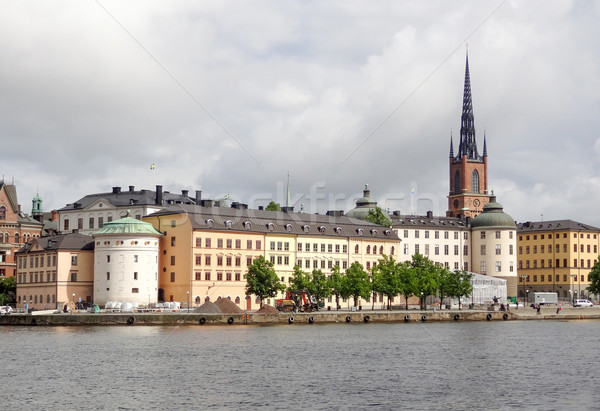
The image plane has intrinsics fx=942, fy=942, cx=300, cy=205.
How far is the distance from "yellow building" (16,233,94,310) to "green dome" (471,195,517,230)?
79.5 meters

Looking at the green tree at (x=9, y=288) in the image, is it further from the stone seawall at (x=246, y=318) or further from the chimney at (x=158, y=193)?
the stone seawall at (x=246, y=318)

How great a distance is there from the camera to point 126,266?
417 ft

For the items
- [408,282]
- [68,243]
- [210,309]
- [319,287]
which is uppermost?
[68,243]

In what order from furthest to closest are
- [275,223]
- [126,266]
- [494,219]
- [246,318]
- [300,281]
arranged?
[494,219]
[275,223]
[300,281]
[126,266]
[246,318]

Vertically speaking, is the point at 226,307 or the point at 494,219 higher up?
the point at 494,219

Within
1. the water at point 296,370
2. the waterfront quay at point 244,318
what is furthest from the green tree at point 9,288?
the water at point 296,370

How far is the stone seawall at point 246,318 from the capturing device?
356ft

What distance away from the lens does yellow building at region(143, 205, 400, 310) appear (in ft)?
427

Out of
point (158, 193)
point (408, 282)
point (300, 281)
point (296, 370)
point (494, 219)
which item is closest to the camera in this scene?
point (296, 370)

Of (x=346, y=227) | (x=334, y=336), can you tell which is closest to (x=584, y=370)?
(x=334, y=336)

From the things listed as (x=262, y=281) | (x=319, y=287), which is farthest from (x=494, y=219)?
(x=262, y=281)

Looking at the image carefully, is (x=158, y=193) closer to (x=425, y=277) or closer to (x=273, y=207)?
(x=273, y=207)

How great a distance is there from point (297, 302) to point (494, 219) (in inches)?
2618

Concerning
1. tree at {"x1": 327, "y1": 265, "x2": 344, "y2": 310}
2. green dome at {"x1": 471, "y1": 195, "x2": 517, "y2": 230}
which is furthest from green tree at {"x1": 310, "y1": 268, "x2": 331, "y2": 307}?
green dome at {"x1": 471, "y1": 195, "x2": 517, "y2": 230}
